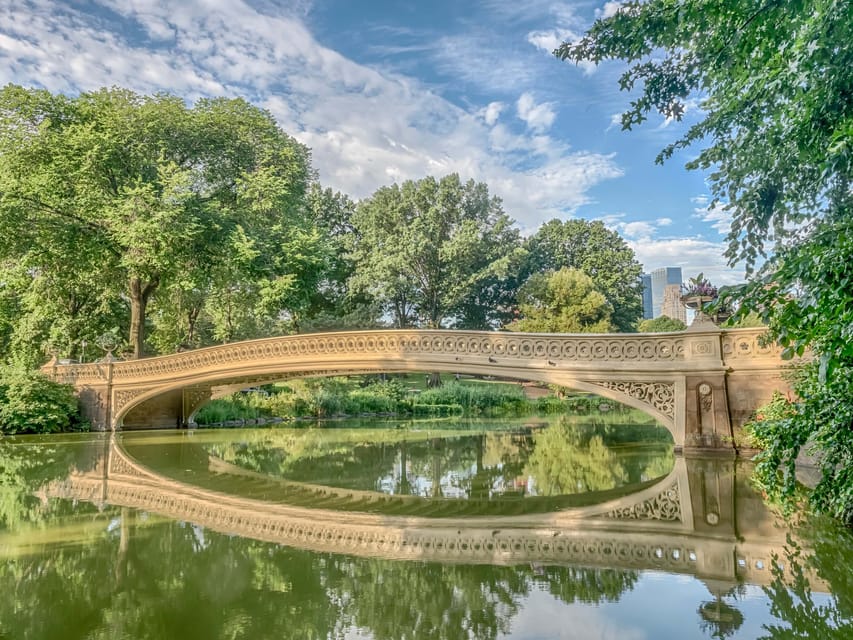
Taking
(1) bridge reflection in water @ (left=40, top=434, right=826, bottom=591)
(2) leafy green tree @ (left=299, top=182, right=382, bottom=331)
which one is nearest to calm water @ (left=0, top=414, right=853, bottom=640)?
(1) bridge reflection in water @ (left=40, top=434, right=826, bottom=591)

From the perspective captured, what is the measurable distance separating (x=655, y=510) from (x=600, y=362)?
421 cm

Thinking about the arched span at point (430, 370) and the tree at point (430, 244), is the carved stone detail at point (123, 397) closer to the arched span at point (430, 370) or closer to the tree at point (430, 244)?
the arched span at point (430, 370)

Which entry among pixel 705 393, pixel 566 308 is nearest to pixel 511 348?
pixel 705 393

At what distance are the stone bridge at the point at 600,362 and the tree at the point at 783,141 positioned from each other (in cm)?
257

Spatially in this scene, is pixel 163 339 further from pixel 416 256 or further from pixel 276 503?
pixel 276 503

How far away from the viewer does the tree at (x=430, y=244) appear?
2673cm

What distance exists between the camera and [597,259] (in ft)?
102

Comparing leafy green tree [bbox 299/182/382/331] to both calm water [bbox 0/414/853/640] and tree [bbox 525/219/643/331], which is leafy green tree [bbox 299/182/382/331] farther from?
calm water [bbox 0/414/853/640]

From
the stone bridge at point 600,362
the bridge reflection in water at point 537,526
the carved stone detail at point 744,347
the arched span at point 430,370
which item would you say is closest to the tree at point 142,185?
the arched span at point 430,370

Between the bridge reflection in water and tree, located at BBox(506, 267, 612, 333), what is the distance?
16.7 m

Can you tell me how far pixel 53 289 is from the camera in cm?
1812

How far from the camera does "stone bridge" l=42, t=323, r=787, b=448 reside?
8.90 meters

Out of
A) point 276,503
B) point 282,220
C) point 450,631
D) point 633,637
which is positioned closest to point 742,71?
point 633,637

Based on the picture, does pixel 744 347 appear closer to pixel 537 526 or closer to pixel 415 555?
pixel 537 526
